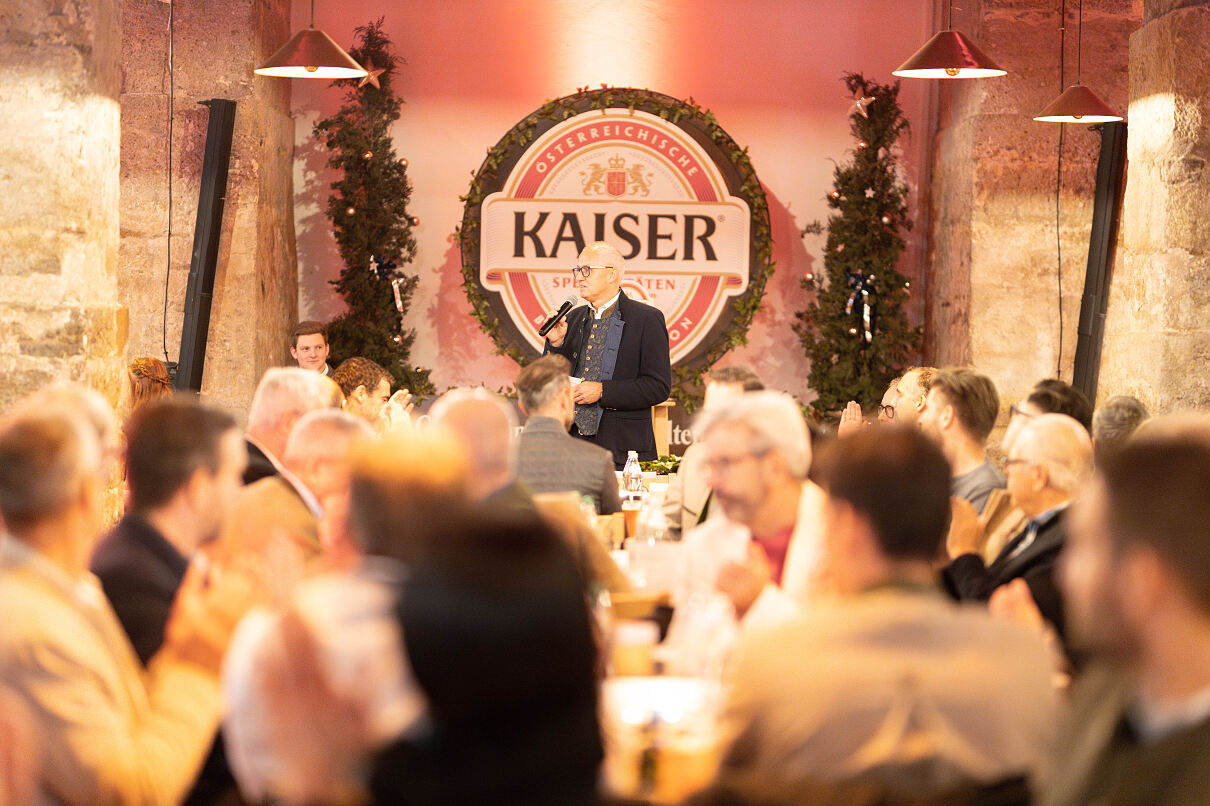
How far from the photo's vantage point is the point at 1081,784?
184 centimetres

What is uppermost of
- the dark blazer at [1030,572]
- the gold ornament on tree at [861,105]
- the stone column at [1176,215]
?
the gold ornament on tree at [861,105]

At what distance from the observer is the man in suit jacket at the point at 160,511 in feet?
8.68

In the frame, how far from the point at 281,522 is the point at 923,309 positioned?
7.00 metres

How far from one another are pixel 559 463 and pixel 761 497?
1.46 metres

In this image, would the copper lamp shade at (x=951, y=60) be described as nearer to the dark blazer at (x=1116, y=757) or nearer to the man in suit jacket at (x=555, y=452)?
the man in suit jacket at (x=555, y=452)

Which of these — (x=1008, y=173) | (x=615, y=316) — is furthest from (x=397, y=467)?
(x=1008, y=173)

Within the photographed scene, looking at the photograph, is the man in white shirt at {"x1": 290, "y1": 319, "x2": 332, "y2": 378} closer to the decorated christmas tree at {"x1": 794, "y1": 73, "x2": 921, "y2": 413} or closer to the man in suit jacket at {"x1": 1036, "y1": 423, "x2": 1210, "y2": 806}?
the decorated christmas tree at {"x1": 794, "y1": 73, "x2": 921, "y2": 413}

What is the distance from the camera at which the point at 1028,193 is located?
8.21 m

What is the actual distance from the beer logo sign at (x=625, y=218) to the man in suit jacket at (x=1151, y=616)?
7.35 meters

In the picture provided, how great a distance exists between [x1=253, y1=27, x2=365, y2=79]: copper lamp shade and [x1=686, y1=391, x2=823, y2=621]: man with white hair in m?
3.67

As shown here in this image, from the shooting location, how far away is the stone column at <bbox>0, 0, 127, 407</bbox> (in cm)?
515

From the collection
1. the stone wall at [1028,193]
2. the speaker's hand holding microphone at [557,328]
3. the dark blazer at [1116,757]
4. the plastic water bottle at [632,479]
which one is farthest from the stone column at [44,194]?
the stone wall at [1028,193]

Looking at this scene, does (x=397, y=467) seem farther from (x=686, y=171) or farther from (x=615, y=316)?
(x=686, y=171)

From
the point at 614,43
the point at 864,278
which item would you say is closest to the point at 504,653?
the point at 864,278
